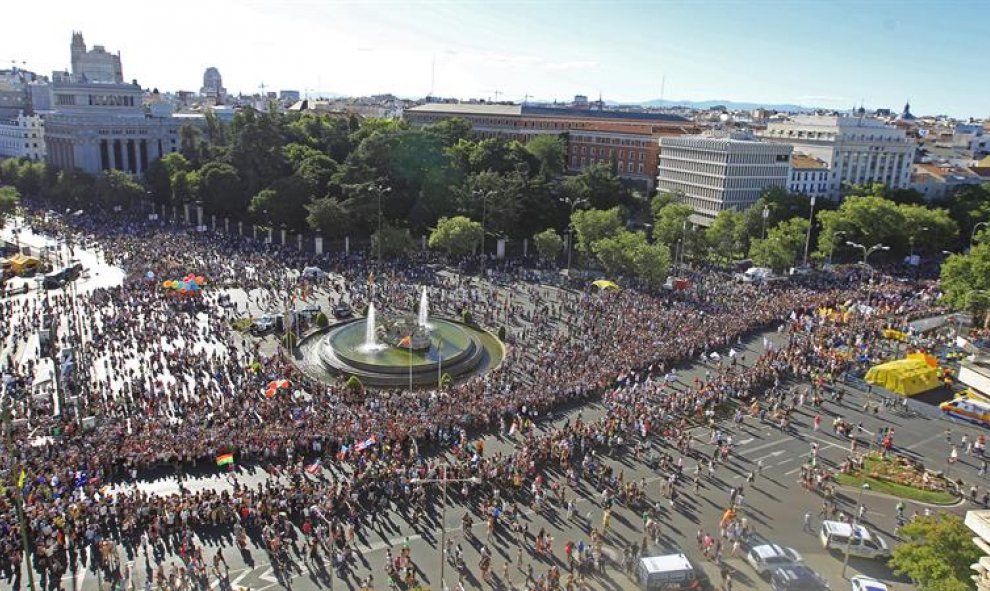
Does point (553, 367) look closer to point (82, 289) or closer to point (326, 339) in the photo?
point (326, 339)

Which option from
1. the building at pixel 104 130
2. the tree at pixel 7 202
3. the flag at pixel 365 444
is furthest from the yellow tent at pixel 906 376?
the building at pixel 104 130

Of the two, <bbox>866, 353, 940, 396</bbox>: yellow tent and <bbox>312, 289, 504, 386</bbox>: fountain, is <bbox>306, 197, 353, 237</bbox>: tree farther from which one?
<bbox>866, 353, 940, 396</bbox>: yellow tent

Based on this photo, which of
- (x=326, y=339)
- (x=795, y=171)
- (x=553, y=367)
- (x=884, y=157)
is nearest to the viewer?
(x=553, y=367)

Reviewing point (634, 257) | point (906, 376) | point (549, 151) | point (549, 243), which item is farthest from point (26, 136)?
A: point (906, 376)

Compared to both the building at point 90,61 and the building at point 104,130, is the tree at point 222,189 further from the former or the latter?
the building at point 90,61

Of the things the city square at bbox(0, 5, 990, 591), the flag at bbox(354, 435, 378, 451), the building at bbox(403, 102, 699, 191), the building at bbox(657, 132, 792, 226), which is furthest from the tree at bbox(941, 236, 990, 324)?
the building at bbox(403, 102, 699, 191)

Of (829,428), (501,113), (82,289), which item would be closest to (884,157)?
(501,113)

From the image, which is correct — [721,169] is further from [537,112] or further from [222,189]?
[222,189]
